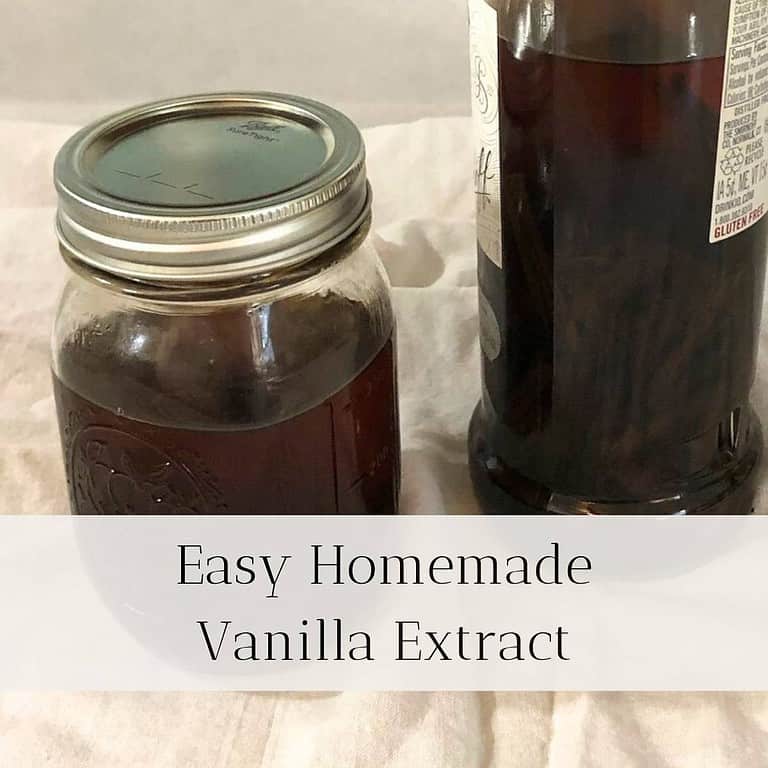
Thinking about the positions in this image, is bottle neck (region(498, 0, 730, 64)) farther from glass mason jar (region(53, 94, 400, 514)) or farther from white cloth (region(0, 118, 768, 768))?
white cloth (region(0, 118, 768, 768))

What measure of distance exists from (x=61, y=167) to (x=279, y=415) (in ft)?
0.42

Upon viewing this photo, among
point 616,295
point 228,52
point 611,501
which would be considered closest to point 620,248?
point 616,295

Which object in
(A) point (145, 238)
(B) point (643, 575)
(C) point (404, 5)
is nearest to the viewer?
(A) point (145, 238)

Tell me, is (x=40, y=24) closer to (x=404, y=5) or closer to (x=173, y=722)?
(x=404, y=5)

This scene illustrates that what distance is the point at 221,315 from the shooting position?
447 mm

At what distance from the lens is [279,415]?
0.46 meters

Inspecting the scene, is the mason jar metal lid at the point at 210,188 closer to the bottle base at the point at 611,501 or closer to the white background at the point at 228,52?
the bottle base at the point at 611,501

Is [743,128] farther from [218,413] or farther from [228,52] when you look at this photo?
[228,52]

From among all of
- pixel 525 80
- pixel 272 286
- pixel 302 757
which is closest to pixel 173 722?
pixel 302 757

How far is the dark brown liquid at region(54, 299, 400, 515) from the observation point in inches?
17.9

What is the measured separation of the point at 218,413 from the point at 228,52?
1.34ft

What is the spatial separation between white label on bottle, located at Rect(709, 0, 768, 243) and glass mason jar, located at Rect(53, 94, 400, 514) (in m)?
0.14

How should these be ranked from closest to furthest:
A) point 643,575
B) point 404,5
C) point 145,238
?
point 145,238 → point 643,575 → point 404,5

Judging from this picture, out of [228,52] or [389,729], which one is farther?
[228,52]
